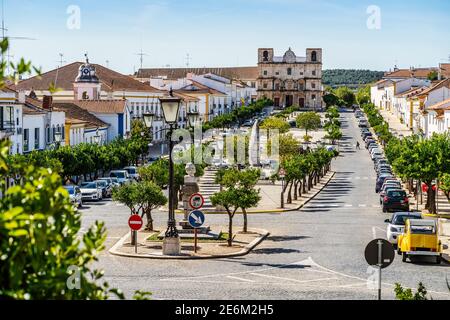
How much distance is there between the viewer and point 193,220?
2278 cm

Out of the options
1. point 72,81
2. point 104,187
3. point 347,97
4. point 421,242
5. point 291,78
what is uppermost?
point 291,78

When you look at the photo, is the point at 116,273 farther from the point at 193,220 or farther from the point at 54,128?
the point at 54,128

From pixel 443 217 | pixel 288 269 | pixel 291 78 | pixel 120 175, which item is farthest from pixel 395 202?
pixel 291 78

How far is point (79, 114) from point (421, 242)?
149 ft

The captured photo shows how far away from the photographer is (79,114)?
65812 mm

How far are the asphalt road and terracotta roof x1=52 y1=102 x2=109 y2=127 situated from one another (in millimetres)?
30322

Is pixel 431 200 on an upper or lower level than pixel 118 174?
lower

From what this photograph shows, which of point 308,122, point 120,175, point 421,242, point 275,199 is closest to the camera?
point 421,242

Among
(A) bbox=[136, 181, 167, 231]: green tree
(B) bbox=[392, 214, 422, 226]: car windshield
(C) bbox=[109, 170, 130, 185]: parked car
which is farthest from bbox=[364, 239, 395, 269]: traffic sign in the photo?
(C) bbox=[109, 170, 130, 185]: parked car

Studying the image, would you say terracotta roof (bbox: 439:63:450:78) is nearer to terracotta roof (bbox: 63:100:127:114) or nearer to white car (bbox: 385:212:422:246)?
terracotta roof (bbox: 63:100:127:114)

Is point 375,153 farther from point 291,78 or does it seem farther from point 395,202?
point 291,78

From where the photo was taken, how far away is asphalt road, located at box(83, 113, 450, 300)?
17.8m

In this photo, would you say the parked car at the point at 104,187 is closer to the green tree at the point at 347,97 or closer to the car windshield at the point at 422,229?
the car windshield at the point at 422,229

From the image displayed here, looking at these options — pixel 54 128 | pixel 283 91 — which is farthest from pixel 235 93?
pixel 54 128
